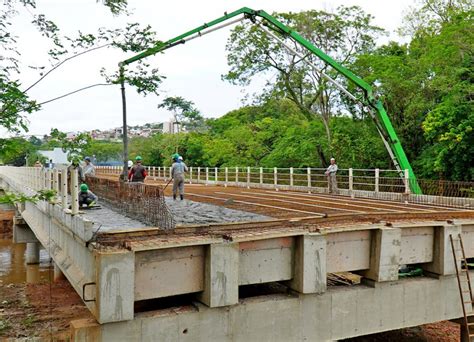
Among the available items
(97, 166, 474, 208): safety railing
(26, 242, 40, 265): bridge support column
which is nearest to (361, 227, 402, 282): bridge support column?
(97, 166, 474, 208): safety railing

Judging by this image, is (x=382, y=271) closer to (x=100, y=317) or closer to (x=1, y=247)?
(x=100, y=317)

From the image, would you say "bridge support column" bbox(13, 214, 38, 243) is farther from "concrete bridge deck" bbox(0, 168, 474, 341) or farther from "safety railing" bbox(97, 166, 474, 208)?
"concrete bridge deck" bbox(0, 168, 474, 341)

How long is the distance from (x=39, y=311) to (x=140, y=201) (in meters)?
6.39

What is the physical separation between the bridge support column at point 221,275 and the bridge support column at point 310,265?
117 centimetres

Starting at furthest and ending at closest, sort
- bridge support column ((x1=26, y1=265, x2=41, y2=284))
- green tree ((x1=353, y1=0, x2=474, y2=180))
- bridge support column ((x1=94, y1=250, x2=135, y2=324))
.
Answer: green tree ((x1=353, y1=0, x2=474, y2=180))
bridge support column ((x1=26, y1=265, x2=41, y2=284))
bridge support column ((x1=94, y1=250, x2=135, y2=324))

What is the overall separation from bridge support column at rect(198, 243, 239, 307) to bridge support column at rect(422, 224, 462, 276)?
4.41 meters

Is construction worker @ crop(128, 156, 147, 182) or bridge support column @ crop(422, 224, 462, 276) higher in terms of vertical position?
construction worker @ crop(128, 156, 147, 182)

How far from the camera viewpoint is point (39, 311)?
13703 millimetres

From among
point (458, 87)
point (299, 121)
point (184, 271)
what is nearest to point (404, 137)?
point (458, 87)

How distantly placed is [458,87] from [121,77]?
59.3ft

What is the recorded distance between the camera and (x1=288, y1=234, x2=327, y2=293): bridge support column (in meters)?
7.69

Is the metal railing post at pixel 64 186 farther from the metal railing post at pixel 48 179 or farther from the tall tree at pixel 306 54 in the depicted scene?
the tall tree at pixel 306 54

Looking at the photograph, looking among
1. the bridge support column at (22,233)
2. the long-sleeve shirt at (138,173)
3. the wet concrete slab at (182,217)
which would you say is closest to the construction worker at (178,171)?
the long-sleeve shirt at (138,173)

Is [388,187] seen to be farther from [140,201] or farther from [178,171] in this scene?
[140,201]
